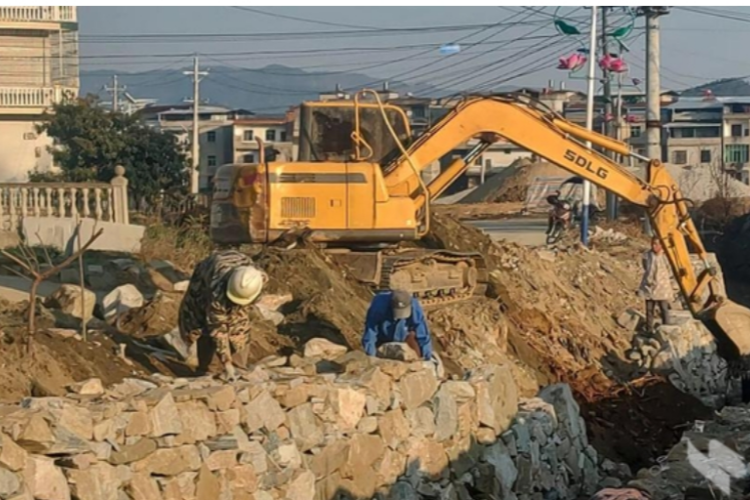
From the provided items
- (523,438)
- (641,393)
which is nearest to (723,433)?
(641,393)

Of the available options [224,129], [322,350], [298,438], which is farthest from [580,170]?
[224,129]

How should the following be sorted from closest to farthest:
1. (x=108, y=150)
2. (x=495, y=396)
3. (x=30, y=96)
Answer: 1. (x=495, y=396)
2. (x=108, y=150)
3. (x=30, y=96)

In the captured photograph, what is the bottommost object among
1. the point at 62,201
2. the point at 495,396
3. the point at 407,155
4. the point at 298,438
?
the point at 495,396

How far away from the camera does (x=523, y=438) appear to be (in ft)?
46.1

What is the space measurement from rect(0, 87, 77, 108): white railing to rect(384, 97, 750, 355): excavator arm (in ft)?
82.3

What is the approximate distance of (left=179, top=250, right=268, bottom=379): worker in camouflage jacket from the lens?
1093cm

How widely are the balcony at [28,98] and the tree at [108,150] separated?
4288mm

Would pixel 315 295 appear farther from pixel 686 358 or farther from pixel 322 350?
pixel 686 358

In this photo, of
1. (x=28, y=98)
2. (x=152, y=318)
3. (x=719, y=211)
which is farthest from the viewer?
(x=28, y=98)

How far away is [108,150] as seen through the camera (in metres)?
37.2

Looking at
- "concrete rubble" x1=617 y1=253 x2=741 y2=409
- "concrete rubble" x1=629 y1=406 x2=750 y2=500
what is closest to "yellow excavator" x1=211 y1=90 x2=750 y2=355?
"concrete rubble" x1=617 y1=253 x2=741 y2=409

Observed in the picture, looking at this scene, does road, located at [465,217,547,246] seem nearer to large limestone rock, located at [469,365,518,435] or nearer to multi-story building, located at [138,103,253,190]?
large limestone rock, located at [469,365,518,435]

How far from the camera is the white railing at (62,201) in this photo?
24453mm

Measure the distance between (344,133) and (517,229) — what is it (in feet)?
57.3
